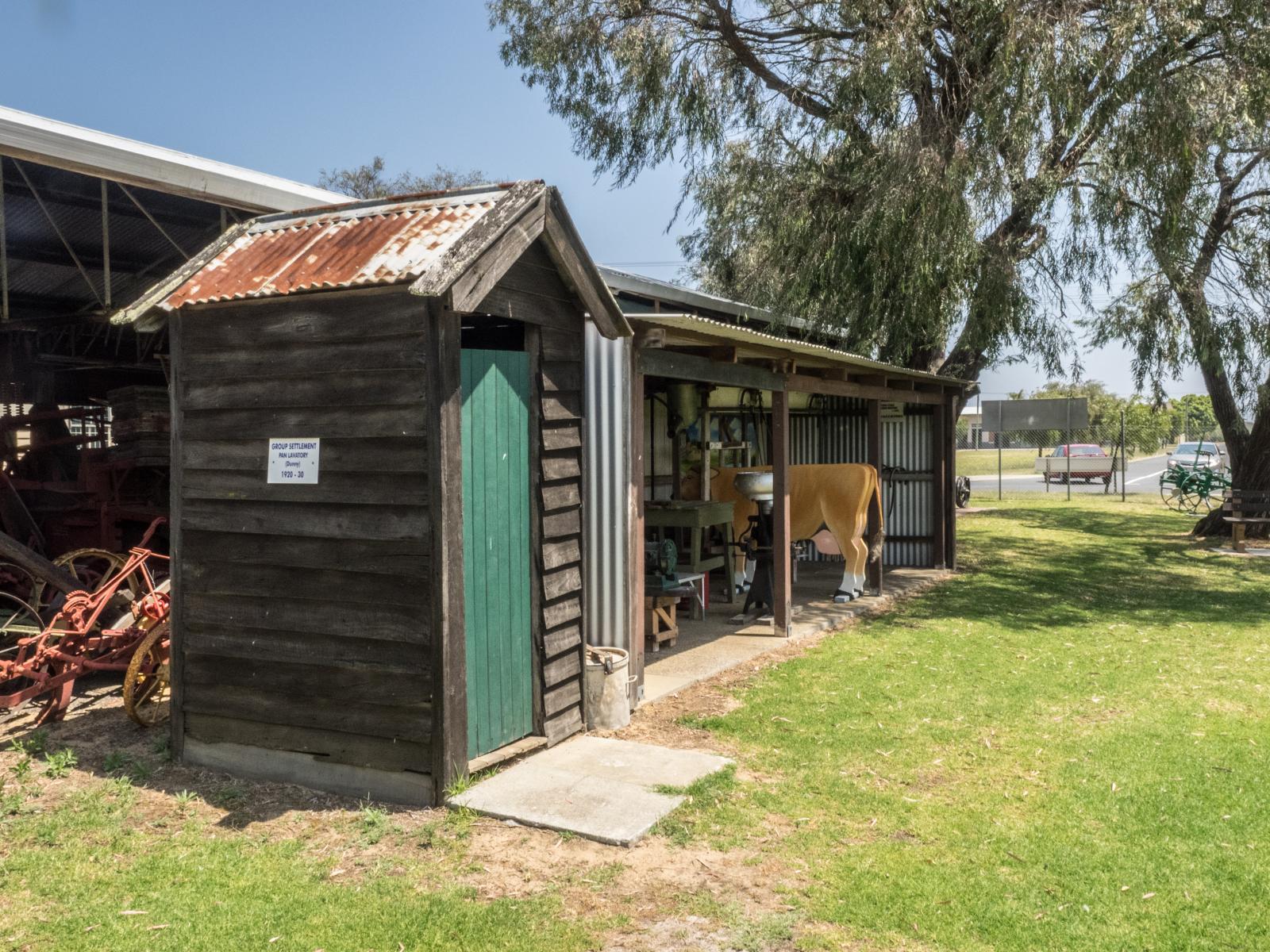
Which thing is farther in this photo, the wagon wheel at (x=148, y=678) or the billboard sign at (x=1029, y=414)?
the billboard sign at (x=1029, y=414)

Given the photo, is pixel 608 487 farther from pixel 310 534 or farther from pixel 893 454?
pixel 893 454

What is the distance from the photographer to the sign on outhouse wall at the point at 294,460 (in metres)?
4.75

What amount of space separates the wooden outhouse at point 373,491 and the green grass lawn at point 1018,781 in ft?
4.29

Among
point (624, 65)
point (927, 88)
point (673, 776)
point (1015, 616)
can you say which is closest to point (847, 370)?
point (1015, 616)

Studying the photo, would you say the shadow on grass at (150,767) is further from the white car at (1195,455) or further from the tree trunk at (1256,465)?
the white car at (1195,455)

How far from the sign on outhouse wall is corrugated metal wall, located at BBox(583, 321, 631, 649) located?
5.80ft

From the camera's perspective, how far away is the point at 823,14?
1311cm

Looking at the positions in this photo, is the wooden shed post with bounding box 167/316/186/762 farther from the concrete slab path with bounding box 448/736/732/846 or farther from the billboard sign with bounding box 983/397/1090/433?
→ the billboard sign with bounding box 983/397/1090/433

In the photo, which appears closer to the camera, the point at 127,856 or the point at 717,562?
the point at 127,856

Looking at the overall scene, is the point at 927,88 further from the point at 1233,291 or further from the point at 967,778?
the point at 967,778

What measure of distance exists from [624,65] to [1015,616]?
30.8 feet

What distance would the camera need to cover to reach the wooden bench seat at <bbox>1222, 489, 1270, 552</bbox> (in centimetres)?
1488

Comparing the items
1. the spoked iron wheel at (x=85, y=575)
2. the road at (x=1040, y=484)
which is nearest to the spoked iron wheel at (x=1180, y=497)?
the road at (x=1040, y=484)

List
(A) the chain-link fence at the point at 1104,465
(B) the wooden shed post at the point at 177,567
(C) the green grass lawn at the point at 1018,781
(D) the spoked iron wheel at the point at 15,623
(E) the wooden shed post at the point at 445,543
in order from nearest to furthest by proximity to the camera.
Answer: (C) the green grass lawn at the point at 1018,781 → (E) the wooden shed post at the point at 445,543 → (B) the wooden shed post at the point at 177,567 → (D) the spoked iron wheel at the point at 15,623 → (A) the chain-link fence at the point at 1104,465
